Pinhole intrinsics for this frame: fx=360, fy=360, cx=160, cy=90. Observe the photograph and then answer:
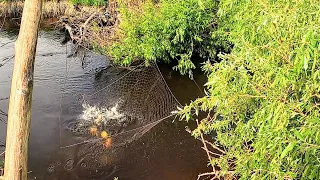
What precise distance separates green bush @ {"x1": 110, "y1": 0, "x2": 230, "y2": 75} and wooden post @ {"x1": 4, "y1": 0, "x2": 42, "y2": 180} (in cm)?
484

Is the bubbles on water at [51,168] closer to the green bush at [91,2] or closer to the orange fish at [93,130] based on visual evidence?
the orange fish at [93,130]

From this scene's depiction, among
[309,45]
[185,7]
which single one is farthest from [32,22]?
[185,7]

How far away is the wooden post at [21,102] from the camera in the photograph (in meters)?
3.06

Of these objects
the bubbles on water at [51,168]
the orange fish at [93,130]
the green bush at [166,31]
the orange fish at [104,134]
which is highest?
the green bush at [166,31]

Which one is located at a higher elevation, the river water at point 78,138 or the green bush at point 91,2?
the green bush at point 91,2

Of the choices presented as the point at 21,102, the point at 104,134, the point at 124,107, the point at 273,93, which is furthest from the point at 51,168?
the point at 273,93

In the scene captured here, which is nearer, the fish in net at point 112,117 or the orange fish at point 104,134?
the fish in net at point 112,117

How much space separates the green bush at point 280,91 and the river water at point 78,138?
106 inches

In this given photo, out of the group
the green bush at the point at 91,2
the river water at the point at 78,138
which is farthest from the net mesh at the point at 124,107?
the green bush at the point at 91,2

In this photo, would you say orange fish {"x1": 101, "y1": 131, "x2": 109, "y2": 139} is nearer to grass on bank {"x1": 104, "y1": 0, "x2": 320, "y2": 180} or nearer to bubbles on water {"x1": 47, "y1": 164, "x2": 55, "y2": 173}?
bubbles on water {"x1": 47, "y1": 164, "x2": 55, "y2": 173}

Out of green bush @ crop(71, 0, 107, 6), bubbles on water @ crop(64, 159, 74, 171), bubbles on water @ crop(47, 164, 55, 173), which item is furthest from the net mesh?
Answer: green bush @ crop(71, 0, 107, 6)

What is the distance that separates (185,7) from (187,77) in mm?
2556

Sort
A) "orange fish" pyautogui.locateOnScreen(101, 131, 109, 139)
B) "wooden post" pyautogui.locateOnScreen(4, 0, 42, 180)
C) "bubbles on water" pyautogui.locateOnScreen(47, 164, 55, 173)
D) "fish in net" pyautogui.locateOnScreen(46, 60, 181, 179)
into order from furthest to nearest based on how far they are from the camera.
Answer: "orange fish" pyautogui.locateOnScreen(101, 131, 109, 139), "fish in net" pyautogui.locateOnScreen(46, 60, 181, 179), "bubbles on water" pyautogui.locateOnScreen(47, 164, 55, 173), "wooden post" pyautogui.locateOnScreen(4, 0, 42, 180)

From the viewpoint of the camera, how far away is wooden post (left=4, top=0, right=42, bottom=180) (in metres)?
3.06
